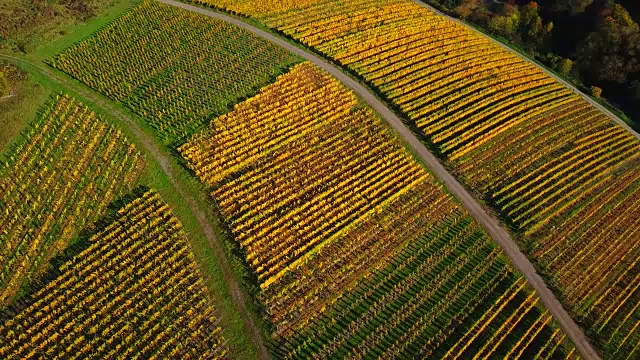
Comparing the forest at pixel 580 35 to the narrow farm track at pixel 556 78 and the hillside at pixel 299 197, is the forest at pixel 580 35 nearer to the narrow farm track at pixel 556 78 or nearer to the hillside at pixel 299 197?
the narrow farm track at pixel 556 78

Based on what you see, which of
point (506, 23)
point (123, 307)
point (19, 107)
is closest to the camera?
point (123, 307)

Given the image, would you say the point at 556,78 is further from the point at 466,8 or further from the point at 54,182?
the point at 54,182

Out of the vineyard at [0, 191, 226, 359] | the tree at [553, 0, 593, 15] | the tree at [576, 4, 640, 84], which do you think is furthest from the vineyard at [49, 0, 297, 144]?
the tree at [553, 0, 593, 15]

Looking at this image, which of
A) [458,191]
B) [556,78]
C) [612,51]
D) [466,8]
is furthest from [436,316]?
[466,8]

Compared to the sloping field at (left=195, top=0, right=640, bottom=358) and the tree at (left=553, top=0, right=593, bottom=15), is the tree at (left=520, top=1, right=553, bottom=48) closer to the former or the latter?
the tree at (left=553, top=0, right=593, bottom=15)

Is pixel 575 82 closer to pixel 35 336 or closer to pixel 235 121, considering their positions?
pixel 235 121

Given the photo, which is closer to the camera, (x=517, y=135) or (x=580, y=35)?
(x=517, y=135)

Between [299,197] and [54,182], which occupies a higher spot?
[54,182]

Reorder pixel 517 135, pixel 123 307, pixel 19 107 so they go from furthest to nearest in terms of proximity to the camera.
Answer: pixel 517 135, pixel 19 107, pixel 123 307
